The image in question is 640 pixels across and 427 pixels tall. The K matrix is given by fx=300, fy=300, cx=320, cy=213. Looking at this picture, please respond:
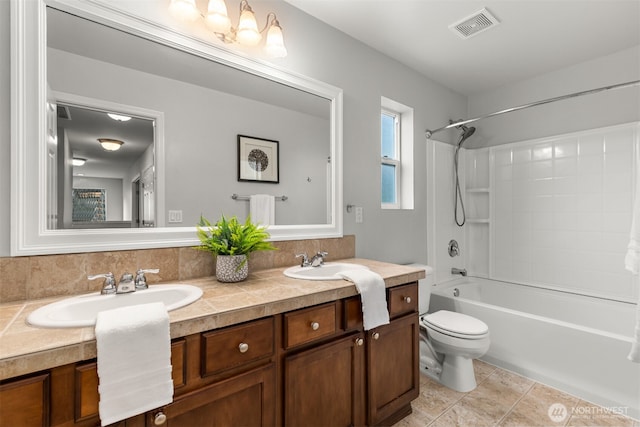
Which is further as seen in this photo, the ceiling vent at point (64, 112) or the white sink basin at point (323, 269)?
the white sink basin at point (323, 269)

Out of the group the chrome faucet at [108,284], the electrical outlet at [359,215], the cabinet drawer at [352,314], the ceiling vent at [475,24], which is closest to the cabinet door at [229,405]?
the cabinet drawer at [352,314]

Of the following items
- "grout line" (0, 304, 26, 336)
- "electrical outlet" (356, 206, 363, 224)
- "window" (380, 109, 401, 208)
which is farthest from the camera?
"window" (380, 109, 401, 208)

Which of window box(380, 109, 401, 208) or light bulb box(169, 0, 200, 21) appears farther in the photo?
window box(380, 109, 401, 208)

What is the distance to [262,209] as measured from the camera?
173 centimetres

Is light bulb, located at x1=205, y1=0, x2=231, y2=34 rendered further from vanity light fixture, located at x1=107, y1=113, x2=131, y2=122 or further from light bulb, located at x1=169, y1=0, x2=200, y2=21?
vanity light fixture, located at x1=107, y1=113, x2=131, y2=122

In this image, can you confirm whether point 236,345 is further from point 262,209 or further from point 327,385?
point 262,209

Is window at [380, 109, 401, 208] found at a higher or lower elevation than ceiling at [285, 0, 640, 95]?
lower

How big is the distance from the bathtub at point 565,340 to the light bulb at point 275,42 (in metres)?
2.23

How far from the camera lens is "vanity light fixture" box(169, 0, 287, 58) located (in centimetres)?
138

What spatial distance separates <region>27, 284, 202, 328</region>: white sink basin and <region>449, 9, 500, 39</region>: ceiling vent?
2.30 metres

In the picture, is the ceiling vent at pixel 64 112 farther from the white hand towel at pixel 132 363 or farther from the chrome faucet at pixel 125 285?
the white hand towel at pixel 132 363

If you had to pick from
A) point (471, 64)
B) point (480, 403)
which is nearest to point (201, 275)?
point (480, 403)

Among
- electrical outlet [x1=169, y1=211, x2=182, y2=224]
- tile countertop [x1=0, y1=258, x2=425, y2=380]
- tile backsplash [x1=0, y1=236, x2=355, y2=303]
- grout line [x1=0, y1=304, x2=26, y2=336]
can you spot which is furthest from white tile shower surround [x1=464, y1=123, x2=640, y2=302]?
grout line [x1=0, y1=304, x2=26, y2=336]

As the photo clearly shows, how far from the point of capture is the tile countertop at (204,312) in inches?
28.1
